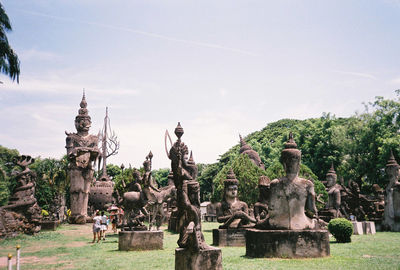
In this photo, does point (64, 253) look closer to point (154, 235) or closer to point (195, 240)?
point (154, 235)

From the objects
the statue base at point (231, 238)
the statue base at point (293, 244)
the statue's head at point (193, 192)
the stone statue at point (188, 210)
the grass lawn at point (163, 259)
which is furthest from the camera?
the statue base at point (231, 238)

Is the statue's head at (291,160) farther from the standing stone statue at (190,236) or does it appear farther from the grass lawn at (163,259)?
the standing stone statue at (190,236)

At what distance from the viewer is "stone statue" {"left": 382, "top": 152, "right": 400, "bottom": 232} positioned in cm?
2194

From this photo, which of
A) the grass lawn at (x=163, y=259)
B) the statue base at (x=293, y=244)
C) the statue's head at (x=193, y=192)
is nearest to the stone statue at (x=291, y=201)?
the statue base at (x=293, y=244)

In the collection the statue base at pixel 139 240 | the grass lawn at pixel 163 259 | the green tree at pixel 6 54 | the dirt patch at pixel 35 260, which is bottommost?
the dirt patch at pixel 35 260

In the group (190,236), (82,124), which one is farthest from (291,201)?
(82,124)

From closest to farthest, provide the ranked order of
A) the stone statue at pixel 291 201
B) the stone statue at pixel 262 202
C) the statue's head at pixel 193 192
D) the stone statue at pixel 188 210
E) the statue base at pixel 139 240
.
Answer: the stone statue at pixel 188 210 → the statue's head at pixel 193 192 → the stone statue at pixel 291 201 → the statue base at pixel 139 240 → the stone statue at pixel 262 202

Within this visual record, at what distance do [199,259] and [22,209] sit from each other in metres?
16.5

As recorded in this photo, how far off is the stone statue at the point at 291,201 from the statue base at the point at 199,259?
3.67 meters

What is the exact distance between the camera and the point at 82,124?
31.9 m

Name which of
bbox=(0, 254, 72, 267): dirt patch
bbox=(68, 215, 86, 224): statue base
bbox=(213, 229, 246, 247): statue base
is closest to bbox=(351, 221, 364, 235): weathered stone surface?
bbox=(213, 229, 246, 247): statue base

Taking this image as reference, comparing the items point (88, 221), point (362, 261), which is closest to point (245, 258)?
point (362, 261)

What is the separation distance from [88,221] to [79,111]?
9.54 m

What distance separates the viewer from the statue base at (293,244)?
34.2 feet
